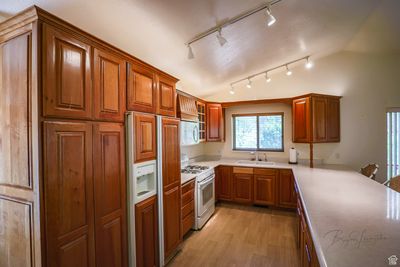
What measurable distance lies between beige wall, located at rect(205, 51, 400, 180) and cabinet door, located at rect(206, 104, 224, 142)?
161 centimetres

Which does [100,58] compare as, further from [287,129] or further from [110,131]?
[287,129]

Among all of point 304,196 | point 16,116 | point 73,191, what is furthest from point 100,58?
point 304,196

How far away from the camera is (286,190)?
3.74 metres

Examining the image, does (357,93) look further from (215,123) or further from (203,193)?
(203,193)

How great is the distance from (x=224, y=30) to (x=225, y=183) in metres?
3.01

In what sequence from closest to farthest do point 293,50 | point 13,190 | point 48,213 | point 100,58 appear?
point 48,213 < point 13,190 < point 100,58 < point 293,50

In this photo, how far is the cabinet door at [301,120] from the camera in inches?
140

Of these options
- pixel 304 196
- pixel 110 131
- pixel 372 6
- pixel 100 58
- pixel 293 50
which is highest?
pixel 372 6

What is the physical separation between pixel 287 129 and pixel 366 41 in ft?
6.47

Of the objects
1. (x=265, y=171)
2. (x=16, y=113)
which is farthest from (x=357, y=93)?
(x=16, y=113)

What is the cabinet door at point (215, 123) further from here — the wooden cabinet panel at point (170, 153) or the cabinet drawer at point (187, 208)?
the wooden cabinet panel at point (170, 153)

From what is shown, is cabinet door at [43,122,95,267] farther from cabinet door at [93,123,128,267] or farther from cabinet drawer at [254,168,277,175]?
cabinet drawer at [254,168,277,175]

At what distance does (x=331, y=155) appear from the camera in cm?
392

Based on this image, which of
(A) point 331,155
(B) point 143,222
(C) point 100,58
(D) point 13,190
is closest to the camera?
(D) point 13,190
